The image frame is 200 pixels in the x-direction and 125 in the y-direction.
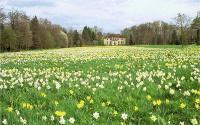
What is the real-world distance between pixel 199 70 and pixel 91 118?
584 cm

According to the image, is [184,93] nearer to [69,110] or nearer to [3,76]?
[69,110]

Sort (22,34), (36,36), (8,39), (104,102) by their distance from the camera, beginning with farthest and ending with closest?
(36,36) → (22,34) → (8,39) → (104,102)

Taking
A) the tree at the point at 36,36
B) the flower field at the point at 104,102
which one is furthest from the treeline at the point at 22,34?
the flower field at the point at 104,102

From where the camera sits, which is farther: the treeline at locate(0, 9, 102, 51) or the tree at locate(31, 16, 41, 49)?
the tree at locate(31, 16, 41, 49)

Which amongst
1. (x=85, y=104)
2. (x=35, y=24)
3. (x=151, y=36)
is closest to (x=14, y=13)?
(x=35, y=24)

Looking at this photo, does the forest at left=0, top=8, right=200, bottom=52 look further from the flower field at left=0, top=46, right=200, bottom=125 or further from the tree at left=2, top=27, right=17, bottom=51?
the flower field at left=0, top=46, right=200, bottom=125

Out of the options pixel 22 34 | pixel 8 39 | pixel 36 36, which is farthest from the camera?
pixel 36 36

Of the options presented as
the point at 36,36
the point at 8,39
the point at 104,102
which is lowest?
the point at 104,102

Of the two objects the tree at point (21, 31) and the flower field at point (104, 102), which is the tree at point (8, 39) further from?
the flower field at point (104, 102)

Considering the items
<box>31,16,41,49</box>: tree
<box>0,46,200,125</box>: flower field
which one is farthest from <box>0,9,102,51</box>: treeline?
<box>0,46,200,125</box>: flower field

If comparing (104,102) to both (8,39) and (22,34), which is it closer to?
(8,39)

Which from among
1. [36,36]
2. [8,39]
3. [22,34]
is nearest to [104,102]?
[8,39]

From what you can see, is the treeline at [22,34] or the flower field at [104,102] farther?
the treeline at [22,34]

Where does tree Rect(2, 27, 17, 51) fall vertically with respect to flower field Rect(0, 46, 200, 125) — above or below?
above
